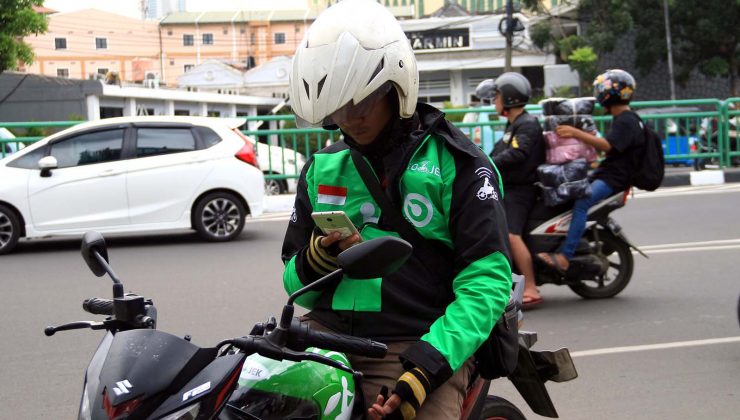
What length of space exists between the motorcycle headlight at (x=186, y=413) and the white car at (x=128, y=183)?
9846 millimetres

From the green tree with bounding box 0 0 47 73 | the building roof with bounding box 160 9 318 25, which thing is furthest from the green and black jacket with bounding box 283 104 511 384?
the building roof with bounding box 160 9 318 25

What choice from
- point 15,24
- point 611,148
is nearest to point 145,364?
point 611,148

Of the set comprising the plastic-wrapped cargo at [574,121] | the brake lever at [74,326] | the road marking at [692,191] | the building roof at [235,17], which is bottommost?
the road marking at [692,191]

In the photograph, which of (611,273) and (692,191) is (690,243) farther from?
(692,191)

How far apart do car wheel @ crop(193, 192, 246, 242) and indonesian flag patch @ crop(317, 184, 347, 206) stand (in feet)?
29.9

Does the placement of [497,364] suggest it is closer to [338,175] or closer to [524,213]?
[338,175]

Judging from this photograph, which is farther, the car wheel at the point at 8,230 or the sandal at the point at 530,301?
the car wheel at the point at 8,230

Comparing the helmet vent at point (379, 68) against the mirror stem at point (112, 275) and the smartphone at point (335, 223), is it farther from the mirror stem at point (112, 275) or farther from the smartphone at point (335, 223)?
the mirror stem at point (112, 275)

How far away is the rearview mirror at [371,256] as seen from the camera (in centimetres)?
223

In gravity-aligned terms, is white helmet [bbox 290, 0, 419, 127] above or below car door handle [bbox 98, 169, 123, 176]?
above

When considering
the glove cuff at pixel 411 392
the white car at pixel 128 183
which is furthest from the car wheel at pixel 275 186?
the glove cuff at pixel 411 392

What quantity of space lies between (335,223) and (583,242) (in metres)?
5.45

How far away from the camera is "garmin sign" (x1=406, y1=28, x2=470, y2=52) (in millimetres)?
56531

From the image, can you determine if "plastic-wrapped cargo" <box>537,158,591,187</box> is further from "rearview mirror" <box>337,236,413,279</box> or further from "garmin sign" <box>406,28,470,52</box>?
"garmin sign" <box>406,28,470,52</box>
